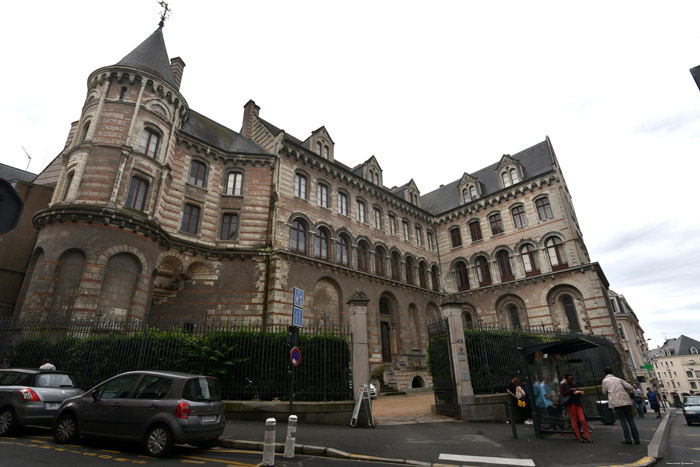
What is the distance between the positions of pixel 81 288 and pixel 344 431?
12045 mm

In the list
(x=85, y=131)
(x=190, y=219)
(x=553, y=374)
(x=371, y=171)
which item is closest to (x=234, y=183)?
(x=190, y=219)

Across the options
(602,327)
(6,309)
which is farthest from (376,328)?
(6,309)

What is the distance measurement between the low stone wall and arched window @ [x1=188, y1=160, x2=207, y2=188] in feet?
46.7

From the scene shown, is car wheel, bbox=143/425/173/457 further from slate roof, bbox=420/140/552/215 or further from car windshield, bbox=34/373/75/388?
slate roof, bbox=420/140/552/215

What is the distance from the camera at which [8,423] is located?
7.72 meters

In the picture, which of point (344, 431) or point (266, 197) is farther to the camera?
point (266, 197)

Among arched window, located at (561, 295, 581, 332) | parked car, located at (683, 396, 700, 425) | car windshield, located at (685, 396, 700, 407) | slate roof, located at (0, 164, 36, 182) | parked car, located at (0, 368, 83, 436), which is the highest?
slate roof, located at (0, 164, 36, 182)

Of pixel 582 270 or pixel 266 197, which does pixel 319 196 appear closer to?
pixel 266 197

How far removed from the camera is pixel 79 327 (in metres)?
12.7

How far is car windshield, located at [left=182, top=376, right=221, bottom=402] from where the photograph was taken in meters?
6.65

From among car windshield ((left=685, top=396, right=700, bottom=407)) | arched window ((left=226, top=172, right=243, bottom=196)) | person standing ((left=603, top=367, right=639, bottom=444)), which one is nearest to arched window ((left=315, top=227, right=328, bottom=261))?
arched window ((left=226, top=172, right=243, bottom=196))

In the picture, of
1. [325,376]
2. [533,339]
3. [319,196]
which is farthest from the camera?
[319,196]

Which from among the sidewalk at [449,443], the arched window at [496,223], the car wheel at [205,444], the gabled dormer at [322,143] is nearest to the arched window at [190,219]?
the gabled dormer at [322,143]

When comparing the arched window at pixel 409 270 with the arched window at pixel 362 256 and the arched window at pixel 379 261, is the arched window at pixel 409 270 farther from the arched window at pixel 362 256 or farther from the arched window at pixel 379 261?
the arched window at pixel 362 256
